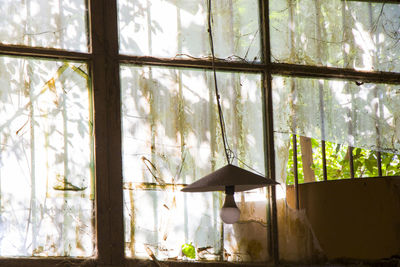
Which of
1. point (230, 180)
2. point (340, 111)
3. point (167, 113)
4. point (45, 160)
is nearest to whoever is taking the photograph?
point (230, 180)

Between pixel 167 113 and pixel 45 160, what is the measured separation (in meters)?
0.94

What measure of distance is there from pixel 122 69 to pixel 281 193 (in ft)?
5.11

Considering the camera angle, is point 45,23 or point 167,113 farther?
point 167,113

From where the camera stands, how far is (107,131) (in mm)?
4020

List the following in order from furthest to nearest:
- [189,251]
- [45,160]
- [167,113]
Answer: [167,113] → [189,251] → [45,160]

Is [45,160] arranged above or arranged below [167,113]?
below

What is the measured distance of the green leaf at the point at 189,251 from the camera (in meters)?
4.09

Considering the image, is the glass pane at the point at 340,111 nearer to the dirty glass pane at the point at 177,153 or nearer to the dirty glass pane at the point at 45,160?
the dirty glass pane at the point at 177,153

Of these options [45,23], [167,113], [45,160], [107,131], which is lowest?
[45,160]

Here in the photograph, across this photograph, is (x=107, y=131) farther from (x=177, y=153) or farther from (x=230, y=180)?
(x=230, y=180)

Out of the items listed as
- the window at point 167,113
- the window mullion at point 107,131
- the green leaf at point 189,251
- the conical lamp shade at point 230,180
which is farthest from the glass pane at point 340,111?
the conical lamp shade at point 230,180

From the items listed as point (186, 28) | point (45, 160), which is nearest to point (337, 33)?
point (186, 28)

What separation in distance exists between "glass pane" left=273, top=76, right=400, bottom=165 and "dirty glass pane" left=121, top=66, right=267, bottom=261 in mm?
348

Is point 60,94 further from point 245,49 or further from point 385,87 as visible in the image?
point 385,87
